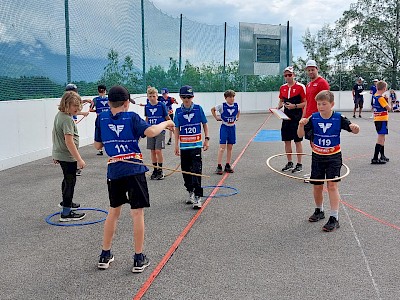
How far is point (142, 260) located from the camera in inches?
169

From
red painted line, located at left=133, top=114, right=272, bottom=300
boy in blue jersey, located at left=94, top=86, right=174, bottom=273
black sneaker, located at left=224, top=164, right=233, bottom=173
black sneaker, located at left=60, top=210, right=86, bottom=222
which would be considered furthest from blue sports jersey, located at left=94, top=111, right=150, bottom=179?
black sneaker, located at left=224, top=164, right=233, bottom=173

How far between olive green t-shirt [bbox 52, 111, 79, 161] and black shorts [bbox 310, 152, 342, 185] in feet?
11.0

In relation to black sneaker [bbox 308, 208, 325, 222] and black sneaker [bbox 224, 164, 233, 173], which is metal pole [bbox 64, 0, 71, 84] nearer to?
black sneaker [bbox 224, 164, 233, 173]

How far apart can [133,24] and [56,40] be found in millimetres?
6711

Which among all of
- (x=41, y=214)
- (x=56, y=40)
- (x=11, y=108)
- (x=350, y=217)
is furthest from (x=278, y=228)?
(x=56, y=40)

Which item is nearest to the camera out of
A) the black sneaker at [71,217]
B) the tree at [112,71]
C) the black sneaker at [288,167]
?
the black sneaker at [71,217]

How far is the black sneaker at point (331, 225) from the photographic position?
5.37 metres

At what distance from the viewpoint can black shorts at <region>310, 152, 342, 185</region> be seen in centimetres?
550

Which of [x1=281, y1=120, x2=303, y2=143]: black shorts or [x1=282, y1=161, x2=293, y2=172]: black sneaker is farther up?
[x1=281, y1=120, x2=303, y2=143]: black shorts

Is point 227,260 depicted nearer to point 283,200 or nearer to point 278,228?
point 278,228

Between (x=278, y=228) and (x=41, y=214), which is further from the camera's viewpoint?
(x=41, y=214)

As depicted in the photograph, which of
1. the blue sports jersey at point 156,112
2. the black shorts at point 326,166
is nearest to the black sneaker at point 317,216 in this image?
the black shorts at point 326,166

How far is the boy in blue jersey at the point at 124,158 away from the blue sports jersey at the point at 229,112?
4790 millimetres

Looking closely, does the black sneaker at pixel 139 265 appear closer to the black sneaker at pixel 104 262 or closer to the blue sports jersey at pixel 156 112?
the black sneaker at pixel 104 262
